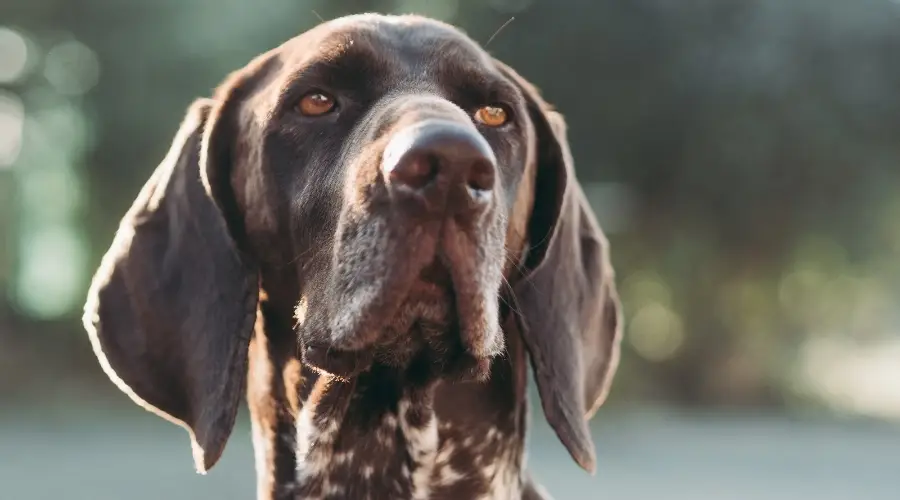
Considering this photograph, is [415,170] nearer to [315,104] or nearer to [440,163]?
[440,163]

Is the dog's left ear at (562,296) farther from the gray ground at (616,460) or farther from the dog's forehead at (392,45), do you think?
the gray ground at (616,460)

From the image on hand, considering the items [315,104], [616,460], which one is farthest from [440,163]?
[616,460]

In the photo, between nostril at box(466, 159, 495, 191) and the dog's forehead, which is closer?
nostril at box(466, 159, 495, 191)

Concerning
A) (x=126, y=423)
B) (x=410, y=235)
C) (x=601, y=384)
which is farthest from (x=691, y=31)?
(x=410, y=235)

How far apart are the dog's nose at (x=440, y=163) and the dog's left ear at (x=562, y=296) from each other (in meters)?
0.72

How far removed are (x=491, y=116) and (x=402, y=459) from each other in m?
0.89

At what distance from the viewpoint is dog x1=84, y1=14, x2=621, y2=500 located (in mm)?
2828

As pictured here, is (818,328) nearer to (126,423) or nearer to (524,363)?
(126,423)

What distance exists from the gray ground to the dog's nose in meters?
7.99

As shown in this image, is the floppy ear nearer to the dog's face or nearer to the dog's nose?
the dog's face

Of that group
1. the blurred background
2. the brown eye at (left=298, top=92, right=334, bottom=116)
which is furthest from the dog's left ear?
the blurred background

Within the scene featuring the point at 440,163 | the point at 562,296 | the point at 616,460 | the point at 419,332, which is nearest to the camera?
the point at 440,163

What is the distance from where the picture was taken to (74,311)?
55.4ft

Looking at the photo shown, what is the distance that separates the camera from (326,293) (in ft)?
8.89
